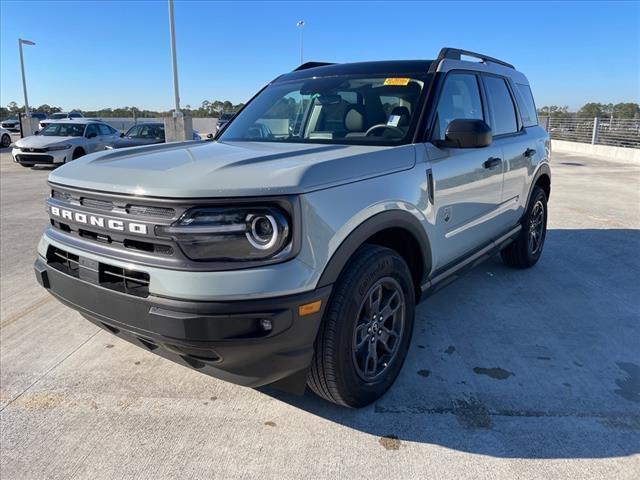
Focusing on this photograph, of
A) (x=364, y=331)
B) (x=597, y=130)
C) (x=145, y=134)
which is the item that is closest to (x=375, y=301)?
(x=364, y=331)

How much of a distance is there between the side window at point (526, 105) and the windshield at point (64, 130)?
14.3 metres

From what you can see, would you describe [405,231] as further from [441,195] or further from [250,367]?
[250,367]

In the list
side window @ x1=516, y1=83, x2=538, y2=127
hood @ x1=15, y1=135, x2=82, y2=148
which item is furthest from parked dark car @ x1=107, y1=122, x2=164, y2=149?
side window @ x1=516, y1=83, x2=538, y2=127

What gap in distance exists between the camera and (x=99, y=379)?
3.10m

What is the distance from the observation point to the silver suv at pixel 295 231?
2.08m

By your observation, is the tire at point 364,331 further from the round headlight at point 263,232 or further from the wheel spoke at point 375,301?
the round headlight at point 263,232

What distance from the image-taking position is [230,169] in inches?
90.1

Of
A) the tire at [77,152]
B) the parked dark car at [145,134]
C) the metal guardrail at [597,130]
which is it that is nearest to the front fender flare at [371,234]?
the parked dark car at [145,134]

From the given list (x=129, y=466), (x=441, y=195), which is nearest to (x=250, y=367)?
(x=129, y=466)

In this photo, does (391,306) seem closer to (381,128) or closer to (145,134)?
(381,128)

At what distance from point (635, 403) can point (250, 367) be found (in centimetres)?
221

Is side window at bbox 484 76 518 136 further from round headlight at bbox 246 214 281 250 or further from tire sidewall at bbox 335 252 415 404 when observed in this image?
round headlight at bbox 246 214 281 250

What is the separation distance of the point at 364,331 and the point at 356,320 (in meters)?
0.22

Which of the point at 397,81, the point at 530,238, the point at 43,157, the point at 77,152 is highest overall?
the point at 397,81
